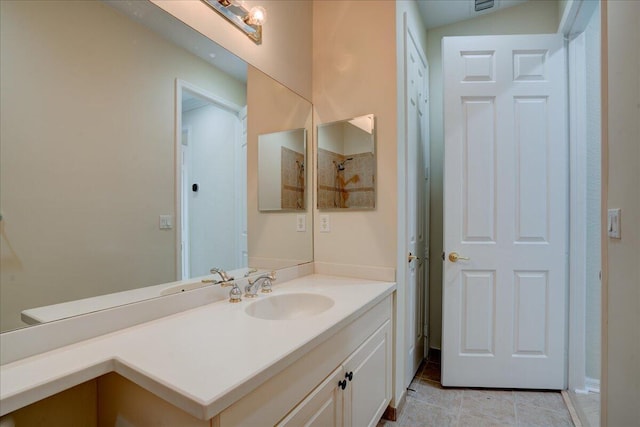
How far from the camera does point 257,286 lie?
1424 millimetres

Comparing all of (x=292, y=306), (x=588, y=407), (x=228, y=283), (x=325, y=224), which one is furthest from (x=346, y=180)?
(x=588, y=407)

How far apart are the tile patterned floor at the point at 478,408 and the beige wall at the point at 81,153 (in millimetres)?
1593

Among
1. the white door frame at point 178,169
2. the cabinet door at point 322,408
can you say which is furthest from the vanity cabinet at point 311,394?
the white door frame at point 178,169

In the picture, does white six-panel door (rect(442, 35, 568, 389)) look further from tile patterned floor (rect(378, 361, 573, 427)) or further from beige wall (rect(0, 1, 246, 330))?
beige wall (rect(0, 1, 246, 330))

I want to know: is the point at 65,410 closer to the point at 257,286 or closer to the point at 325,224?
the point at 257,286

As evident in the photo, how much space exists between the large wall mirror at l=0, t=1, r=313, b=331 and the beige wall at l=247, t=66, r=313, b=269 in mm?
104

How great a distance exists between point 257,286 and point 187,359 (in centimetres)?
65

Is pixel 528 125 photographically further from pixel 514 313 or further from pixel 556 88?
pixel 514 313

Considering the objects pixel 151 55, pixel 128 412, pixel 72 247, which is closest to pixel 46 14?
pixel 151 55

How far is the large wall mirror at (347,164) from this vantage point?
175 centimetres

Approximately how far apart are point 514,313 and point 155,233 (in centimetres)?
213

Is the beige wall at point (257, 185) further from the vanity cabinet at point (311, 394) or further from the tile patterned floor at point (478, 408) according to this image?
the tile patterned floor at point (478, 408)

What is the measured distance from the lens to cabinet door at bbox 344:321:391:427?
3.97 ft
